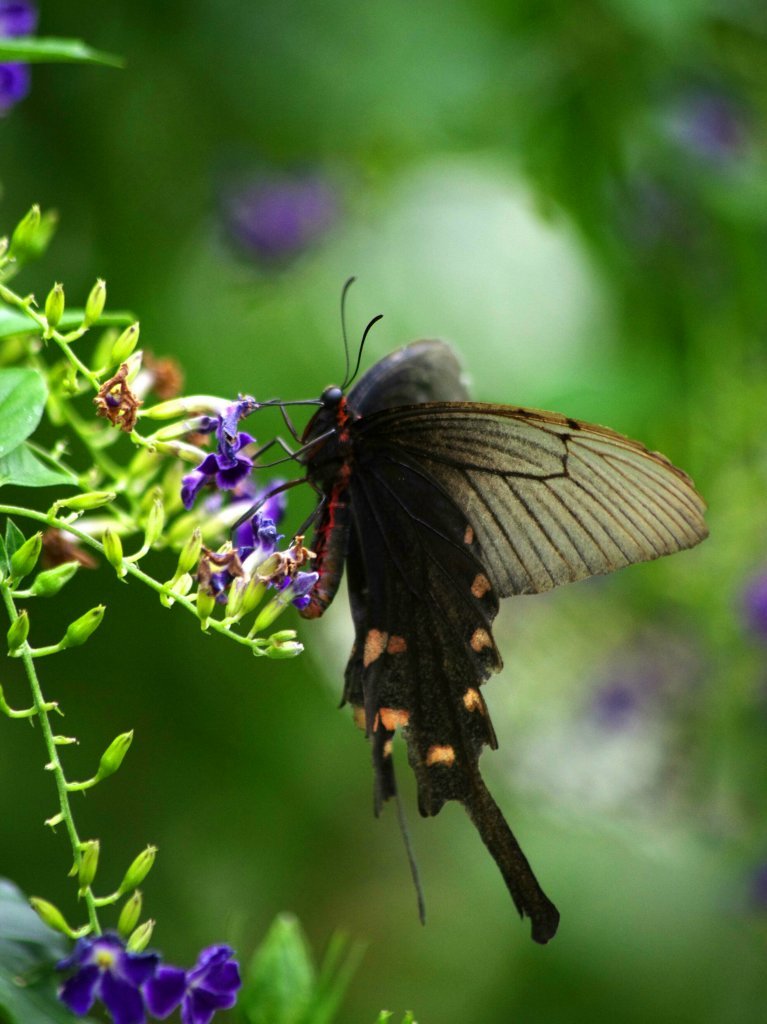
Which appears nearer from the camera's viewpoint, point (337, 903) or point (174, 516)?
point (174, 516)

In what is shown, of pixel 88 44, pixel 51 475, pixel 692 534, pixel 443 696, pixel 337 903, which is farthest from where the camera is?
pixel 337 903

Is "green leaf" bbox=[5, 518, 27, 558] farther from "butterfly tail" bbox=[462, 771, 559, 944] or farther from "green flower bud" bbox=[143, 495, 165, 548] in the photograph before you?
"butterfly tail" bbox=[462, 771, 559, 944]

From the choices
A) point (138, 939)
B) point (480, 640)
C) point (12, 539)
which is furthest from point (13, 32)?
point (138, 939)

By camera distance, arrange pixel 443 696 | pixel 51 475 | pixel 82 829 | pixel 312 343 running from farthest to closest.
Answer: pixel 312 343
pixel 82 829
pixel 443 696
pixel 51 475

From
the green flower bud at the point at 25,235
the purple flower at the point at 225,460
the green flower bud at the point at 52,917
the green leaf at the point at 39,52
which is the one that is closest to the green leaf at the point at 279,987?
the green flower bud at the point at 52,917

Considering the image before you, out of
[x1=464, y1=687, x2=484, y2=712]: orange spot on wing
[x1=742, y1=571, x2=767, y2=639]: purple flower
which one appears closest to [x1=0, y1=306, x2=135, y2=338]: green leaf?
[x1=464, y1=687, x2=484, y2=712]: orange spot on wing

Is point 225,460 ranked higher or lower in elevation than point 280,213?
higher

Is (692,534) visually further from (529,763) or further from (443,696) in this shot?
(529,763)

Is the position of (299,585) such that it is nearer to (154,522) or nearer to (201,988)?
(154,522)

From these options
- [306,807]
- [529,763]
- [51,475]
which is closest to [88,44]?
[51,475]
